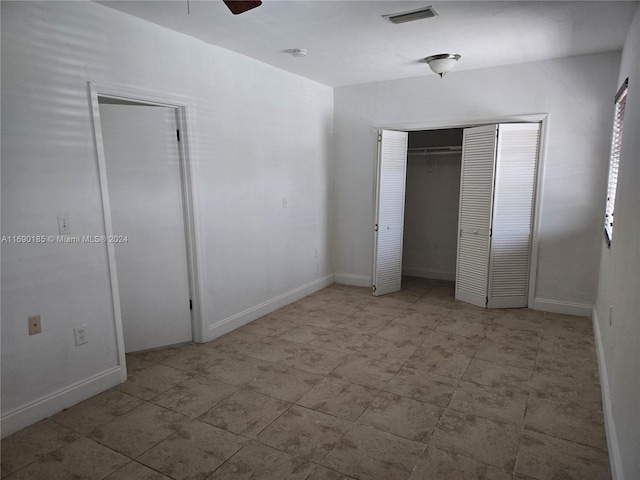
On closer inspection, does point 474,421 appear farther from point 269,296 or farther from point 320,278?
point 320,278

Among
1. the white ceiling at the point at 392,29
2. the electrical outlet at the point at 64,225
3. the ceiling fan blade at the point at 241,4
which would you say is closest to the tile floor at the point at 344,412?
the electrical outlet at the point at 64,225

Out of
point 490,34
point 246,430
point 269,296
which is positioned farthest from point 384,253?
point 246,430

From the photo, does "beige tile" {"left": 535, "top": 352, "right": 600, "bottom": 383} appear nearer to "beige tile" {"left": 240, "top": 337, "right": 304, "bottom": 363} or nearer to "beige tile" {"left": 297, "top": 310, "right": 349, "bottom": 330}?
"beige tile" {"left": 297, "top": 310, "right": 349, "bottom": 330}

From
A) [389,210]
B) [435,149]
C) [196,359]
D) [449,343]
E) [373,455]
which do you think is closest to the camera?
[373,455]

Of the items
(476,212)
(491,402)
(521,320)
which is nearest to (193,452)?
(491,402)

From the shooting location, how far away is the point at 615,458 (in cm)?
190

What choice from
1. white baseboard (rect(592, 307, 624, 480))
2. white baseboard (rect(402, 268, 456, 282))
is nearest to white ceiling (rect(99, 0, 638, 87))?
white baseboard (rect(592, 307, 624, 480))

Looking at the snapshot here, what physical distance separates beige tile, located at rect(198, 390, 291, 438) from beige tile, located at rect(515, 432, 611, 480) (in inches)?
52.9

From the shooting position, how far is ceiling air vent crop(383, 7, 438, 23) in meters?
2.66

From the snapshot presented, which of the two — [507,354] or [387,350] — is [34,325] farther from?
[507,354]

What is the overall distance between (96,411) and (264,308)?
1.90m

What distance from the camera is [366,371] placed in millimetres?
2982

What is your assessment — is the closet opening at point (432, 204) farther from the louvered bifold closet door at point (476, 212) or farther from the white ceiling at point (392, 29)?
the white ceiling at point (392, 29)

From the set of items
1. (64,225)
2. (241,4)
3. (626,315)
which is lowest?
(626,315)
